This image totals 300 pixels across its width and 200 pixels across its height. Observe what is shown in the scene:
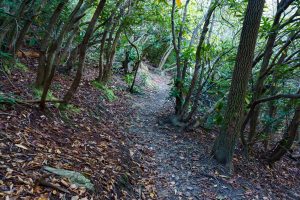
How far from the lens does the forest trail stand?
469 centimetres

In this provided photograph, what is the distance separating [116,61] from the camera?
16.3 m

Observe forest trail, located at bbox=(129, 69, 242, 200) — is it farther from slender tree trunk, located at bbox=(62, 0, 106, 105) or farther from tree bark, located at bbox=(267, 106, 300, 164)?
tree bark, located at bbox=(267, 106, 300, 164)

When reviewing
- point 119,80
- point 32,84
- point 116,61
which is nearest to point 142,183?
point 32,84

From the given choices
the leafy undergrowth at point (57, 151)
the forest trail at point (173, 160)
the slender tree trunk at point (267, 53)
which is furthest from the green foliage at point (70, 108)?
the slender tree trunk at point (267, 53)

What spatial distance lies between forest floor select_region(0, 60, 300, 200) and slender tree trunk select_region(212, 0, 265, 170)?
0.37 m

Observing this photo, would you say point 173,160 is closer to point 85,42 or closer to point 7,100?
point 85,42

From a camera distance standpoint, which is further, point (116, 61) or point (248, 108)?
point (116, 61)

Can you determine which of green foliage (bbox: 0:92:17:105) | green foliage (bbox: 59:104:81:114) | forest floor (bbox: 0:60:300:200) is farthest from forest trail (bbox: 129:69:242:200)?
green foliage (bbox: 0:92:17:105)

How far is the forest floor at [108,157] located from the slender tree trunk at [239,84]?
1.21 feet

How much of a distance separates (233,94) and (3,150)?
4.21 metres

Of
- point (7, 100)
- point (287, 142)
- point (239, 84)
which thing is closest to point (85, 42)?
point (7, 100)

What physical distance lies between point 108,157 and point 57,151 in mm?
976

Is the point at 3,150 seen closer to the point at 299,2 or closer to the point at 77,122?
the point at 77,122

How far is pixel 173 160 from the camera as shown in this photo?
225 inches
